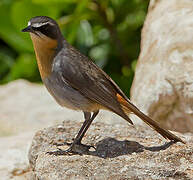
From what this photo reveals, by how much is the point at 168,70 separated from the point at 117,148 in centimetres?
154

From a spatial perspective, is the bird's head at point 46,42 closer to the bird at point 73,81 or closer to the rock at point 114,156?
the bird at point 73,81

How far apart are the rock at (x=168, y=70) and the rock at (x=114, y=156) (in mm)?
612

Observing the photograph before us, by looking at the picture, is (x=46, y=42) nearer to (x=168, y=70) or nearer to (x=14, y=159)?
(x=14, y=159)

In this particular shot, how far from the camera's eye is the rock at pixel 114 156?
4855 millimetres

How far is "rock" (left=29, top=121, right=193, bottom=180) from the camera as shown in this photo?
15.9 feet

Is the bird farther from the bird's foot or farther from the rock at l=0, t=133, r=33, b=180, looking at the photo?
the rock at l=0, t=133, r=33, b=180

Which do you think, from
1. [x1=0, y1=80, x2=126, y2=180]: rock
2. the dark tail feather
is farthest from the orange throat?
[x1=0, y1=80, x2=126, y2=180]: rock

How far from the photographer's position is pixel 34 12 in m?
9.16

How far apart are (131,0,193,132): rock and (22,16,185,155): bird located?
1.11 meters

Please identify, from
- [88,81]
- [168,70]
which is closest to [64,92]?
[88,81]

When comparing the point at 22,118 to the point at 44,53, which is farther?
the point at 22,118

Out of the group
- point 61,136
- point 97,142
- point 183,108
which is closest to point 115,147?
point 97,142

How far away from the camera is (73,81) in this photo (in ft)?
18.0

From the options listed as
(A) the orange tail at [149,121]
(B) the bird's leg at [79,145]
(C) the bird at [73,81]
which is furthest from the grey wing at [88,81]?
(B) the bird's leg at [79,145]
